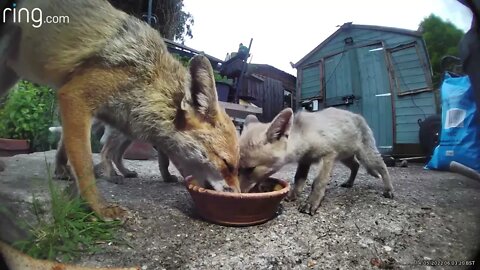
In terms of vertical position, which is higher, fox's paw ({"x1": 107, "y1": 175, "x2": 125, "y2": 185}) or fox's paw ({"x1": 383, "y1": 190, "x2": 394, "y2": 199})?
fox's paw ({"x1": 107, "y1": 175, "x2": 125, "y2": 185})

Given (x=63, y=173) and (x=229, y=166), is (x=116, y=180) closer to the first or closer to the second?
(x=63, y=173)

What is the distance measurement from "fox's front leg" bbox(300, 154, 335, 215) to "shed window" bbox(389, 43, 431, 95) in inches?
16.2

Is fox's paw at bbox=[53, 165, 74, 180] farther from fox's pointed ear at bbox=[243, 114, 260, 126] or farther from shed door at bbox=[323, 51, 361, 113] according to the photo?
shed door at bbox=[323, 51, 361, 113]

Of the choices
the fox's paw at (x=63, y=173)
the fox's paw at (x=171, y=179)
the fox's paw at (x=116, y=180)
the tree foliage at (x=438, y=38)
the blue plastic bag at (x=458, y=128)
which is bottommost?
the fox's paw at (x=171, y=179)

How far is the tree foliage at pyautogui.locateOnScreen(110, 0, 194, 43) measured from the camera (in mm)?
835

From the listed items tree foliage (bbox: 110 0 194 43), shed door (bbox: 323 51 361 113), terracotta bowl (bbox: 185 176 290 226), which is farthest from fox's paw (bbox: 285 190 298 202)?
tree foliage (bbox: 110 0 194 43)

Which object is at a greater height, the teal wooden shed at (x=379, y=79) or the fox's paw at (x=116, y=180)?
→ the teal wooden shed at (x=379, y=79)

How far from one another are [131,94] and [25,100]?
28cm

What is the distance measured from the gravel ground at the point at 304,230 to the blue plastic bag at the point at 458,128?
46 millimetres

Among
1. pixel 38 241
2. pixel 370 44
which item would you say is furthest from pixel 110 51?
pixel 370 44

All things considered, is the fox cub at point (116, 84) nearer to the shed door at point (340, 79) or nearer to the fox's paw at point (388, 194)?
the shed door at point (340, 79)

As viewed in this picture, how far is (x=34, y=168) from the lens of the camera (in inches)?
32.1

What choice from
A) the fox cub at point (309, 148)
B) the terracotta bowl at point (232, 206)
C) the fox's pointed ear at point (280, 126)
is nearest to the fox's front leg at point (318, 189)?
the fox cub at point (309, 148)

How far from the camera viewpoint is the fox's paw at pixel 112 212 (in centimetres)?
77
